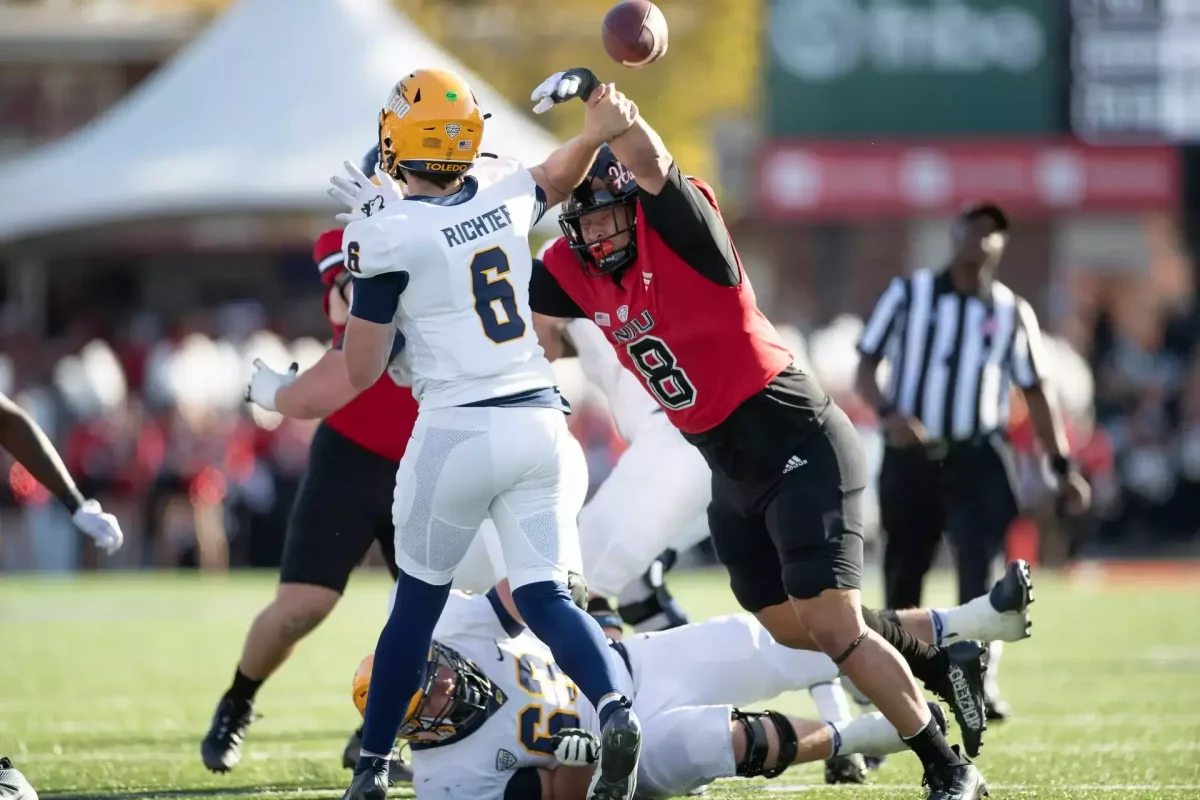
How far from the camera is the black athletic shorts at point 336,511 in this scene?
525cm

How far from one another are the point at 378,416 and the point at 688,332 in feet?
4.37

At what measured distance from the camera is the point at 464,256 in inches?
165

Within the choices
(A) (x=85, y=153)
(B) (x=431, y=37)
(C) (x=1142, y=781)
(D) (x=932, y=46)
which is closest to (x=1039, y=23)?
(D) (x=932, y=46)

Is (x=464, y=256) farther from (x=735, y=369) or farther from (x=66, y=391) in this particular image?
(x=66, y=391)

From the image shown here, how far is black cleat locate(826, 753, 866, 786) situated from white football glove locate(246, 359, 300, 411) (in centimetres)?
169

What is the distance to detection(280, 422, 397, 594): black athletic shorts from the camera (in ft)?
17.2

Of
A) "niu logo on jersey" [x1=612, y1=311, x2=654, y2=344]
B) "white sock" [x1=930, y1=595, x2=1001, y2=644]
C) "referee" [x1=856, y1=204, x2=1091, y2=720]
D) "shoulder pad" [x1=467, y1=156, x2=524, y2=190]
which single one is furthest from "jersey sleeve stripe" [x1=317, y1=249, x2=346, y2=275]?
"referee" [x1=856, y1=204, x2=1091, y2=720]

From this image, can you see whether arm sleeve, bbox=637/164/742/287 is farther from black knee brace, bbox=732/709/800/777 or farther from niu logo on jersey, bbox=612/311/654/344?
black knee brace, bbox=732/709/800/777

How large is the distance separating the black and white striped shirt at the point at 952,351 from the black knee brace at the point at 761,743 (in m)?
2.27

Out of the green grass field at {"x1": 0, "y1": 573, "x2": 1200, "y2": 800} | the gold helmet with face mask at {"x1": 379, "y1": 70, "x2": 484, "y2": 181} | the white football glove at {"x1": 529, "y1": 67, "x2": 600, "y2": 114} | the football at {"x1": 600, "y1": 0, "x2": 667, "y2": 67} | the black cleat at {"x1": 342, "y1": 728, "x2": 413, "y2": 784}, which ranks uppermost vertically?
the football at {"x1": 600, "y1": 0, "x2": 667, "y2": 67}

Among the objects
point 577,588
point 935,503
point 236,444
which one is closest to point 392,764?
point 577,588

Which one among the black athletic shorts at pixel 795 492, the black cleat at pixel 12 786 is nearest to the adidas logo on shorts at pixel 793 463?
the black athletic shorts at pixel 795 492

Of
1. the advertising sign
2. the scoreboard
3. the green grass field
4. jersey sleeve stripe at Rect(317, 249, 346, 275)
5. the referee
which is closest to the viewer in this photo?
the green grass field

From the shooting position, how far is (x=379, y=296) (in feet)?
13.6
